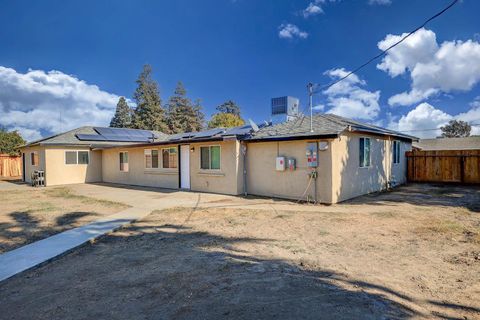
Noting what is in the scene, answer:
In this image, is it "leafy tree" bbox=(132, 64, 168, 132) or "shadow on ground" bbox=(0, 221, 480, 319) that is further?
→ "leafy tree" bbox=(132, 64, 168, 132)

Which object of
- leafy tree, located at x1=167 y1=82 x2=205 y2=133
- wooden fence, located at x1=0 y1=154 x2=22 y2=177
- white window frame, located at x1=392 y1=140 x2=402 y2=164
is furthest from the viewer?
leafy tree, located at x1=167 y1=82 x2=205 y2=133

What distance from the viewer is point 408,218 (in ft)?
24.6

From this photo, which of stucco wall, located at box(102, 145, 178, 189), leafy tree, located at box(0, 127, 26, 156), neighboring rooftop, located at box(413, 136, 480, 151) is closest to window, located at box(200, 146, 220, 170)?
stucco wall, located at box(102, 145, 178, 189)

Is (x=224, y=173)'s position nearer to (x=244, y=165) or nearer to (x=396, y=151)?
(x=244, y=165)

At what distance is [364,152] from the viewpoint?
38.1 feet

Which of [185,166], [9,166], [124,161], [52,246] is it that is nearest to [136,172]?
[124,161]

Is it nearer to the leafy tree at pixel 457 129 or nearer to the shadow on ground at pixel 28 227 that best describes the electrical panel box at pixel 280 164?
the shadow on ground at pixel 28 227

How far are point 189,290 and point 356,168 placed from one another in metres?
9.23

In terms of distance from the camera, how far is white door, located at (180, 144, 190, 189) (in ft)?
46.4

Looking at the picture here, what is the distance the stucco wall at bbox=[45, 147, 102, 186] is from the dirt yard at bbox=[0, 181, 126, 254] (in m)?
6.74

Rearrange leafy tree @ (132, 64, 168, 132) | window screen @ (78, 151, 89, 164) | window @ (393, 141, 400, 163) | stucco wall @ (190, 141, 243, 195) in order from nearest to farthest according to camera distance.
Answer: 1. stucco wall @ (190, 141, 243, 195)
2. window @ (393, 141, 400, 163)
3. window screen @ (78, 151, 89, 164)
4. leafy tree @ (132, 64, 168, 132)

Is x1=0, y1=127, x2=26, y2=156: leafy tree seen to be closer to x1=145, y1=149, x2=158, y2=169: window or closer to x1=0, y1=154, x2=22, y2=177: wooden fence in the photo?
x1=0, y1=154, x2=22, y2=177: wooden fence

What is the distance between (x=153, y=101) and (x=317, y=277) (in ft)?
151

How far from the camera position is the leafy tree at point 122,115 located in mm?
47594
